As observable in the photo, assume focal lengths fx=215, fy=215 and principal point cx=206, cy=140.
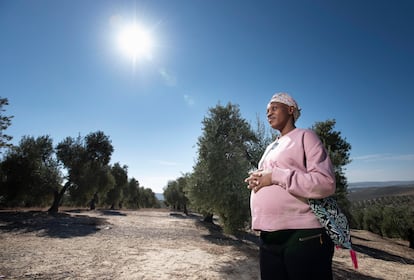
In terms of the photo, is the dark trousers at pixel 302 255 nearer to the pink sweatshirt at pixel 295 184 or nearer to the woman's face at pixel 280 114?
the pink sweatshirt at pixel 295 184

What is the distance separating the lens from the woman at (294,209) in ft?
5.55

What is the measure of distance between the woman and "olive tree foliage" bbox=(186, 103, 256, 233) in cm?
1086

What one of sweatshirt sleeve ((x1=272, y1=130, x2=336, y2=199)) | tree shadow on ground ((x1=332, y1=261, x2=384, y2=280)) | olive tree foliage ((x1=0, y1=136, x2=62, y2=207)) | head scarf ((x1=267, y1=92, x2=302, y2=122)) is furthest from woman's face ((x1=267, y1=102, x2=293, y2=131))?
olive tree foliage ((x1=0, y1=136, x2=62, y2=207))

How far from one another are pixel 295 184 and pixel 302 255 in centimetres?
55

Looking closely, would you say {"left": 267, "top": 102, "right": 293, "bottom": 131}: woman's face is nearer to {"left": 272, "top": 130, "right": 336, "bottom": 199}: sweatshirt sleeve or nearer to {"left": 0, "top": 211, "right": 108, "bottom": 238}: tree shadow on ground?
{"left": 272, "top": 130, "right": 336, "bottom": 199}: sweatshirt sleeve

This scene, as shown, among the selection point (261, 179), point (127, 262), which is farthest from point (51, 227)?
point (261, 179)

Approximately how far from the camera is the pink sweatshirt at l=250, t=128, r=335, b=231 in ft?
5.58

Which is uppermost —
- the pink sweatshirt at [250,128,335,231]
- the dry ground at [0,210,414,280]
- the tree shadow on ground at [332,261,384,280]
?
the pink sweatshirt at [250,128,335,231]

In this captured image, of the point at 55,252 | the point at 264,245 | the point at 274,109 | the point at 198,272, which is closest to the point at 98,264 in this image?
the point at 55,252

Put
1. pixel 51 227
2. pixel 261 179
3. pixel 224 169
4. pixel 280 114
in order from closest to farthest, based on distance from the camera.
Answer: pixel 261 179
pixel 280 114
pixel 224 169
pixel 51 227

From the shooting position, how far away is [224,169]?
13688 mm

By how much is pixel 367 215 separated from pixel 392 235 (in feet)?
27.7

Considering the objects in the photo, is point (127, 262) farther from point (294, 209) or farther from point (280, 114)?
point (280, 114)

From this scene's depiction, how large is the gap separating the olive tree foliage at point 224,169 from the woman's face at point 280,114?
10765mm
